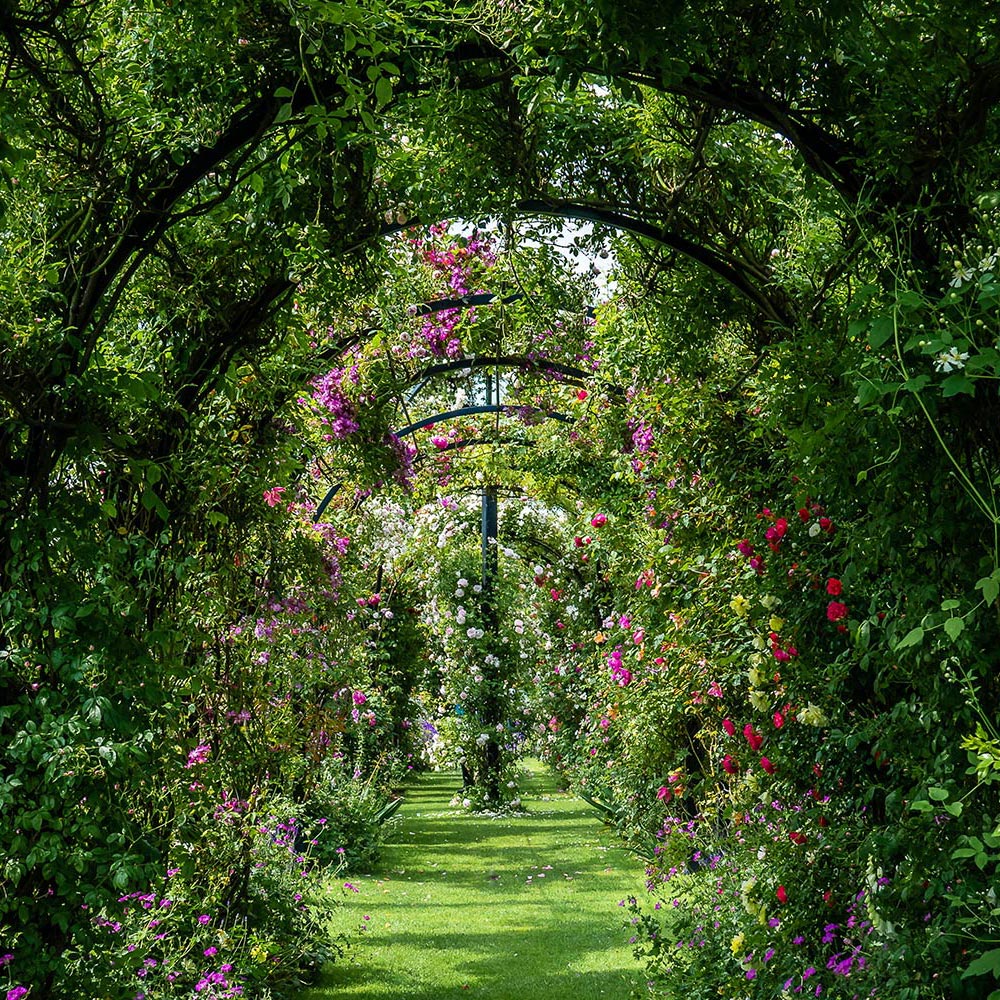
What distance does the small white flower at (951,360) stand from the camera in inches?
67.7

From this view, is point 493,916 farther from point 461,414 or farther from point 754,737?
point 461,414

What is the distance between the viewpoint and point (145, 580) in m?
2.73

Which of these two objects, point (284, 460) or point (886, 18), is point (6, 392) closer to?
point (284, 460)

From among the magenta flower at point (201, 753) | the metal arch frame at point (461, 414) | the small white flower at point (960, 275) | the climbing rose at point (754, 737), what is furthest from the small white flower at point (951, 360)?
the metal arch frame at point (461, 414)

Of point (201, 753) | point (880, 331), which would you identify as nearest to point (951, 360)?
point (880, 331)

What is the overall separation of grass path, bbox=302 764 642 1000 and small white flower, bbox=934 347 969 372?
357cm

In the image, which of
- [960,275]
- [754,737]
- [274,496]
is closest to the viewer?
[960,275]

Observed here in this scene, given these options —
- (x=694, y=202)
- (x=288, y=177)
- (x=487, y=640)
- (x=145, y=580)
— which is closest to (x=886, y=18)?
(x=694, y=202)

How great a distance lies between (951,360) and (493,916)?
5.33 m

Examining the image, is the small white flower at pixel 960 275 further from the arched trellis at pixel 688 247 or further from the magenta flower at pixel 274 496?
the magenta flower at pixel 274 496

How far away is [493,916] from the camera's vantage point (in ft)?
20.6

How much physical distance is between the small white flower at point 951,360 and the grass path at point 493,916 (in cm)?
357

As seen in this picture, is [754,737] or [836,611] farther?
[754,737]

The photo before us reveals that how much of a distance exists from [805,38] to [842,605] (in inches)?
53.3
